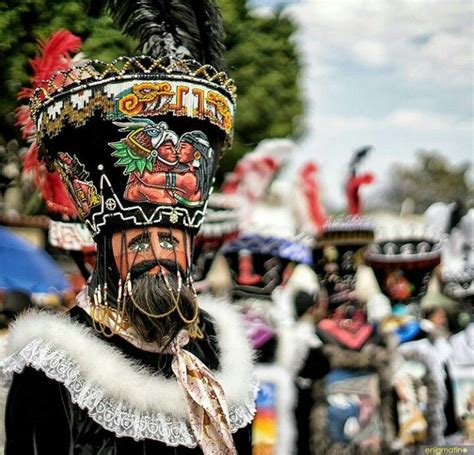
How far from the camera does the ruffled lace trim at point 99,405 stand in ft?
8.59

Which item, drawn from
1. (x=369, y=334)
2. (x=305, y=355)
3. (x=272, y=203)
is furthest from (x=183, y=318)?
(x=272, y=203)

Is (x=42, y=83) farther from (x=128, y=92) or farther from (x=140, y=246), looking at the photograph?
(x=140, y=246)

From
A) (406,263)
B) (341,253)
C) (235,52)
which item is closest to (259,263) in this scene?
(341,253)

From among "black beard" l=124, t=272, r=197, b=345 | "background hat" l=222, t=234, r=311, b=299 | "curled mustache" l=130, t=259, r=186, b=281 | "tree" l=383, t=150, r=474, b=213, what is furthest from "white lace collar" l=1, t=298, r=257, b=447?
"tree" l=383, t=150, r=474, b=213

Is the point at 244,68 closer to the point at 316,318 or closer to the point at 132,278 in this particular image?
the point at 316,318

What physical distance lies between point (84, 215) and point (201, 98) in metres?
0.54

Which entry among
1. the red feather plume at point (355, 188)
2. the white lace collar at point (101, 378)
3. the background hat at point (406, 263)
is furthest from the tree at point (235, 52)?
the background hat at point (406, 263)

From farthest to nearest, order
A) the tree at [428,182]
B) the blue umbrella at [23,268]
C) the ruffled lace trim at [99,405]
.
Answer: the tree at [428,182]
the blue umbrella at [23,268]
the ruffled lace trim at [99,405]

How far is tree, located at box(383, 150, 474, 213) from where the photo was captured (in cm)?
3462

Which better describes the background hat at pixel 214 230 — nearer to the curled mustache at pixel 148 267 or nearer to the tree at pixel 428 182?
the curled mustache at pixel 148 267

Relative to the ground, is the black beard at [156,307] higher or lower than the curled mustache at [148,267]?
lower

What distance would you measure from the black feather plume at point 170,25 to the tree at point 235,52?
0.43 feet

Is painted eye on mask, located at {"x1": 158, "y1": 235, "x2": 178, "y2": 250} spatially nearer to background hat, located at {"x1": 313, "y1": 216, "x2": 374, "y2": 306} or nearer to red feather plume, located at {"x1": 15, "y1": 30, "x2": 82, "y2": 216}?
red feather plume, located at {"x1": 15, "y1": 30, "x2": 82, "y2": 216}

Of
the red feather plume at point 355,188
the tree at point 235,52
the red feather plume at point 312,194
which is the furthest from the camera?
the red feather plume at point 355,188
